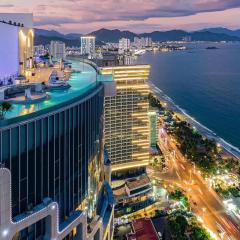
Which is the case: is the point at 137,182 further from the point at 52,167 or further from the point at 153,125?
the point at 52,167

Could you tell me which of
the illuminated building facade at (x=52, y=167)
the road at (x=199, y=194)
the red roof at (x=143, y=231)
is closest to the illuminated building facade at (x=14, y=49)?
the illuminated building facade at (x=52, y=167)

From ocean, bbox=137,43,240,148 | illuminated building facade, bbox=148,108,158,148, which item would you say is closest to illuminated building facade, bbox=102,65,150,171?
illuminated building facade, bbox=148,108,158,148

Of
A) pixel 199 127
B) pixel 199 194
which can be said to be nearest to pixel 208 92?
pixel 199 127

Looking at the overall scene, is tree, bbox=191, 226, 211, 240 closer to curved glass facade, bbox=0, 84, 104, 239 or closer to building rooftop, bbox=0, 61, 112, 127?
building rooftop, bbox=0, 61, 112, 127

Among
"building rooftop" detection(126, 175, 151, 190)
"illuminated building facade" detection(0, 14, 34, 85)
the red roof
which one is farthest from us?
"building rooftop" detection(126, 175, 151, 190)

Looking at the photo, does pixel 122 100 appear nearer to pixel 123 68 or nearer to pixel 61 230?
pixel 123 68

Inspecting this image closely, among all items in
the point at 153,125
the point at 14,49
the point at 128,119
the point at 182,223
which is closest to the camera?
the point at 14,49

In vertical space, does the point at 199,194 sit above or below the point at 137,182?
below
